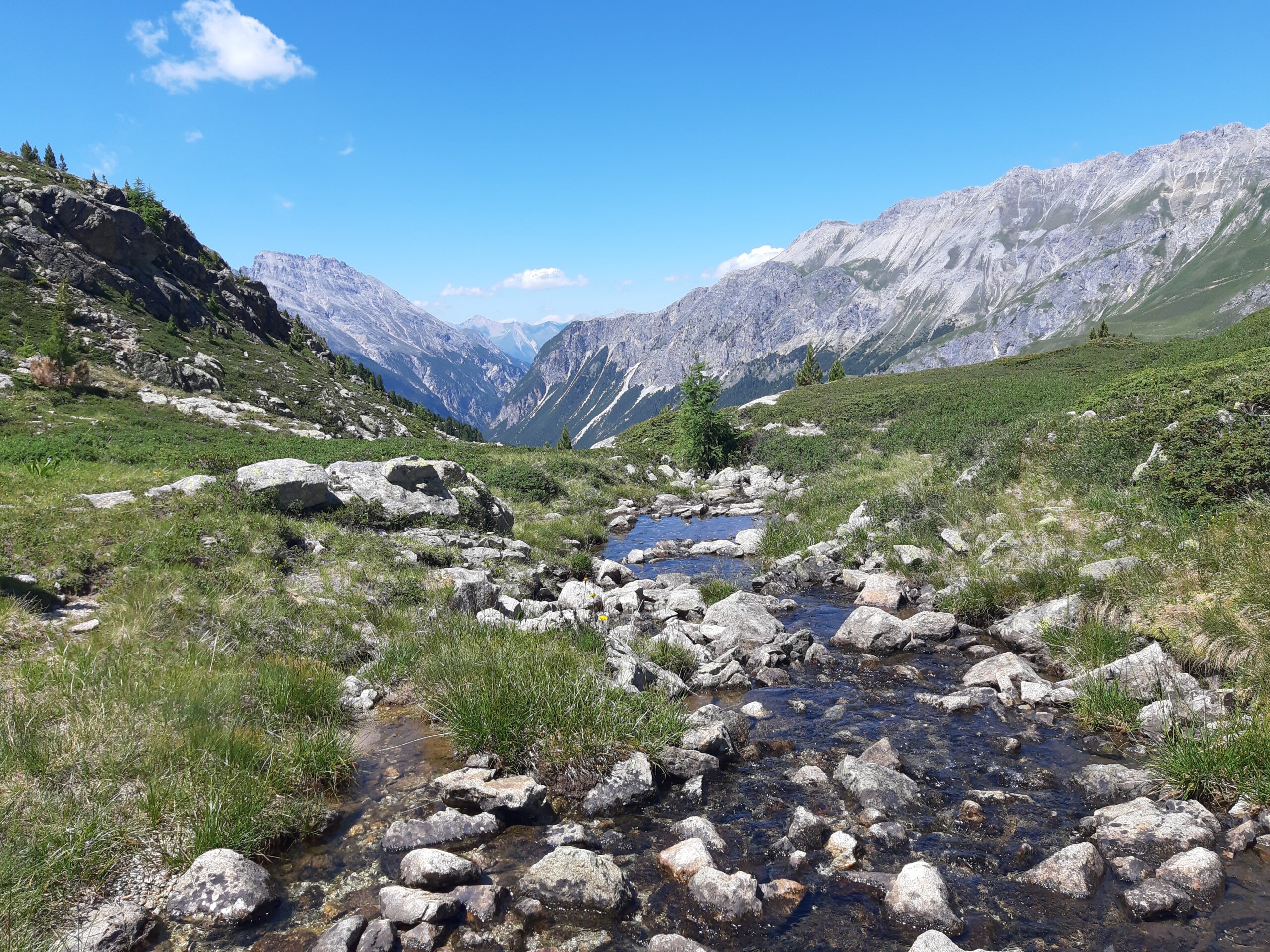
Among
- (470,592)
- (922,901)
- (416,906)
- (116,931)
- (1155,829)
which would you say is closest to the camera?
(116,931)

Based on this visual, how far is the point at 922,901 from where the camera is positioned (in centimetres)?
504

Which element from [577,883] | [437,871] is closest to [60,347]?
[437,871]

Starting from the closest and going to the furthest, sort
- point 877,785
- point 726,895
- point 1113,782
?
point 726,895, point 1113,782, point 877,785

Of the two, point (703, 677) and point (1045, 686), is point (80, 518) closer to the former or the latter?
point (703, 677)

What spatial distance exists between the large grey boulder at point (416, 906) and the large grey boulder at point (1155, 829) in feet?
19.3

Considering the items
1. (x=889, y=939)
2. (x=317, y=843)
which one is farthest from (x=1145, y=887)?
(x=317, y=843)

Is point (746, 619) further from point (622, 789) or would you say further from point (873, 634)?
point (622, 789)

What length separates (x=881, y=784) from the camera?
6.84 m

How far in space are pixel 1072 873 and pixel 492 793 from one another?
5.40 m

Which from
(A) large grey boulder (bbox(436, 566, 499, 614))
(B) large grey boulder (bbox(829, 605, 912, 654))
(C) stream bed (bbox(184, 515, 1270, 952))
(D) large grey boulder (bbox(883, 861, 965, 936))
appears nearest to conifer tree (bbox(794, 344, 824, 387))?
(B) large grey boulder (bbox(829, 605, 912, 654))

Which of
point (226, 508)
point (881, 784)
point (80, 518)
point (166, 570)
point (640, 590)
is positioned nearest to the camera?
point (881, 784)

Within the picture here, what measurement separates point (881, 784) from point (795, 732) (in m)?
1.89

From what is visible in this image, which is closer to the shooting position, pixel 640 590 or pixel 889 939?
pixel 889 939

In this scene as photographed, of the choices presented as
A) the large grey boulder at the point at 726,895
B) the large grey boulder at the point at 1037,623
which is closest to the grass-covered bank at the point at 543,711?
the large grey boulder at the point at 726,895
